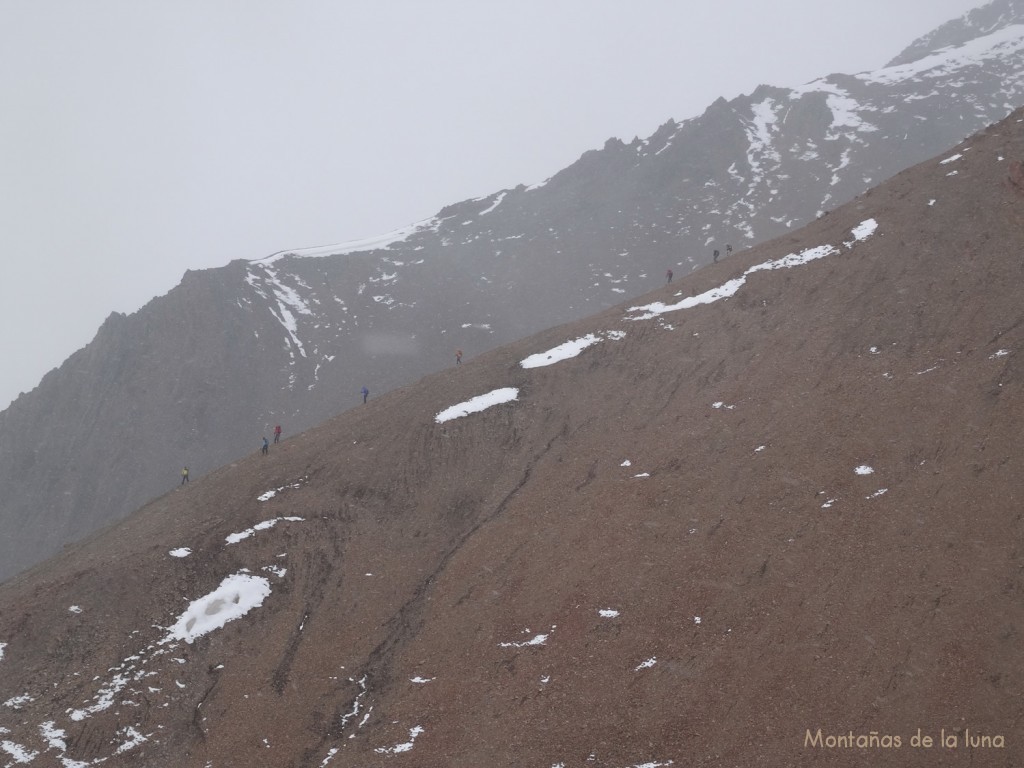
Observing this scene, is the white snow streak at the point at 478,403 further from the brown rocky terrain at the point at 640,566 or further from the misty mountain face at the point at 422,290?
the misty mountain face at the point at 422,290

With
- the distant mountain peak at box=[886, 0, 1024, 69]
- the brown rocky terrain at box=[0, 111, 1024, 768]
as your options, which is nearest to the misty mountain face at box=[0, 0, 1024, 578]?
the brown rocky terrain at box=[0, 111, 1024, 768]

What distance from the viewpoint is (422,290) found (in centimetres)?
9762

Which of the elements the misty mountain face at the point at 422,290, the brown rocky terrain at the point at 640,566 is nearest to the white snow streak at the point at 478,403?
the brown rocky terrain at the point at 640,566

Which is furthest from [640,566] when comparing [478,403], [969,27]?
[969,27]

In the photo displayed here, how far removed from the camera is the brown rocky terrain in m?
20.6

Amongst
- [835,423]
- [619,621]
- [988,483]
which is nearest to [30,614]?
[619,621]

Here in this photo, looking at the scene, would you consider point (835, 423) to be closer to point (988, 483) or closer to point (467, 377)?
point (988, 483)

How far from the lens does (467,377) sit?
46719mm

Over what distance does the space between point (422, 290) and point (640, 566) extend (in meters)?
75.5

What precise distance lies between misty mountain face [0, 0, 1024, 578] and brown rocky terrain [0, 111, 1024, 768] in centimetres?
4131

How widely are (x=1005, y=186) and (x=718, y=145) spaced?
8203 cm

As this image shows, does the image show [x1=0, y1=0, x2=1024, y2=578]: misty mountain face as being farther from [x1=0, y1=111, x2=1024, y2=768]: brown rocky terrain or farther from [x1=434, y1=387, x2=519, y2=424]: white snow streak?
[x1=0, y1=111, x2=1024, y2=768]: brown rocky terrain

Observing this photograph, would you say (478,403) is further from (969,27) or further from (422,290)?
(969,27)

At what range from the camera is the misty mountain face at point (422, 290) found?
262 ft
